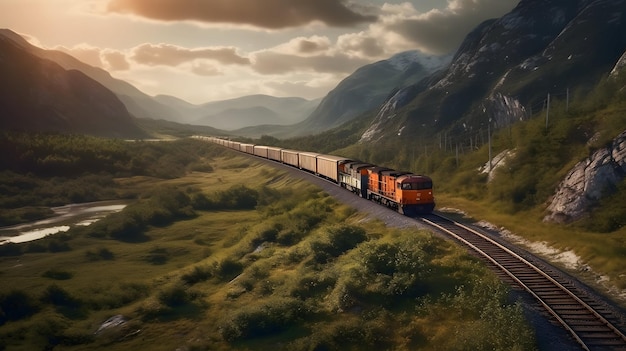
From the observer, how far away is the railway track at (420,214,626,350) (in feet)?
56.2

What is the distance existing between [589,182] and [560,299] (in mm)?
18969

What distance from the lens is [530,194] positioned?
41219 mm

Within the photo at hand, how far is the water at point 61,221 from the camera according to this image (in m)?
65.1

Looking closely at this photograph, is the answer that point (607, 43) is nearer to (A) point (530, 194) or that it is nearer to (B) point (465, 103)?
(B) point (465, 103)

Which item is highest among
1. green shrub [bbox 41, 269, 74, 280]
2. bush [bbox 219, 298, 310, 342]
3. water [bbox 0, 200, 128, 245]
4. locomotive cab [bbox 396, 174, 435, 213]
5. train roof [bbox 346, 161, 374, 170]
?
train roof [bbox 346, 161, 374, 170]

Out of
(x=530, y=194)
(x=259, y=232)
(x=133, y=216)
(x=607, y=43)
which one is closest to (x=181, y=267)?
(x=259, y=232)

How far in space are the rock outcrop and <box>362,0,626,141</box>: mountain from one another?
87089 millimetres

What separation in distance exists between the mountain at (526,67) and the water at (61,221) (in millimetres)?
105981

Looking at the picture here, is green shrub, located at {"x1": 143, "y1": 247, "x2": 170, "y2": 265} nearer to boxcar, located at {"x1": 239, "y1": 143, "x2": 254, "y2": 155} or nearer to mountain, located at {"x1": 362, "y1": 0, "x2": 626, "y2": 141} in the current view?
boxcar, located at {"x1": 239, "y1": 143, "x2": 254, "y2": 155}

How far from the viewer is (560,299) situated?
68.4ft

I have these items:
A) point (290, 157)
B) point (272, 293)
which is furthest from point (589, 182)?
point (290, 157)

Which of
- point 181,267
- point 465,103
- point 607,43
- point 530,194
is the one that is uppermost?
point 607,43

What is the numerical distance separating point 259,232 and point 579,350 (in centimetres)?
3137

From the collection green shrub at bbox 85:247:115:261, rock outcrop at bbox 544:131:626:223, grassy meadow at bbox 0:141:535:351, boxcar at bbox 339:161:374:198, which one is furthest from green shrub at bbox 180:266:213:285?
rock outcrop at bbox 544:131:626:223
